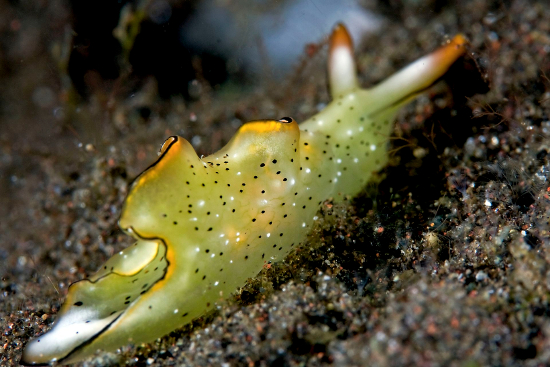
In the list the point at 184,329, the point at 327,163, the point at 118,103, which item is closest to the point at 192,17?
the point at 118,103

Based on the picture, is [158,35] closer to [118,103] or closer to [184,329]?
[118,103]

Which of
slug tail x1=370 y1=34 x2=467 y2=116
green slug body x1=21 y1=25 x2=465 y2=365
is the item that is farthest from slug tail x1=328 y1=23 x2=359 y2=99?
green slug body x1=21 y1=25 x2=465 y2=365

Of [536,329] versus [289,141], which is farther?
[289,141]

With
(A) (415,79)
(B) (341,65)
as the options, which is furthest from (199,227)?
(A) (415,79)

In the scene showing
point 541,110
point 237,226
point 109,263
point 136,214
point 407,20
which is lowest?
point 541,110

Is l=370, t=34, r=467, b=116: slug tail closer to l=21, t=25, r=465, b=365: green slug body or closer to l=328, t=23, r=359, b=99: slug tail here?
l=328, t=23, r=359, b=99: slug tail

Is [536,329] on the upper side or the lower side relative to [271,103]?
lower

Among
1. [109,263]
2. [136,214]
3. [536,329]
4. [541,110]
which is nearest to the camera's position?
[536,329]
